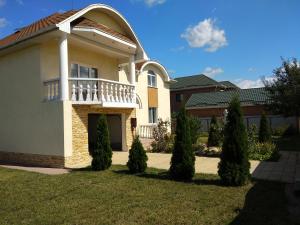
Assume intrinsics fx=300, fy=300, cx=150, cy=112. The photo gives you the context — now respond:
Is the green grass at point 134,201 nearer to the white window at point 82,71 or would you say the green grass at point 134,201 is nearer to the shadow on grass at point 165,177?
the shadow on grass at point 165,177

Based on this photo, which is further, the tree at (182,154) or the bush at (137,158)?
the bush at (137,158)

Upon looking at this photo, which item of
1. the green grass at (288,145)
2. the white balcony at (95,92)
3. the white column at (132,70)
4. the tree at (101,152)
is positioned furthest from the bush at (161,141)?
the tree at (101,152)

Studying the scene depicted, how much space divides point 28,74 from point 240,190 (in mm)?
9881

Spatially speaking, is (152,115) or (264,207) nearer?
(264,207)

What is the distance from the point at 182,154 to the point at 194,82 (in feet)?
130

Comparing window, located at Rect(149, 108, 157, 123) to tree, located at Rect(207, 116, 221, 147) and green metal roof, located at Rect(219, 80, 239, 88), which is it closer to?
tree, located at Rect(207, 116, 221, 147)

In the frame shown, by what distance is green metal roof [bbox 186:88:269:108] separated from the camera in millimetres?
34184

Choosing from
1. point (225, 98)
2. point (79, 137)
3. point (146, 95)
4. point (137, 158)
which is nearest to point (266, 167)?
point (137, 158)

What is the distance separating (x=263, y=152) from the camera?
14492 mm

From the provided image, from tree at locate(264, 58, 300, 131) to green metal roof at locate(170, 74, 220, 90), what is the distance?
674 inches

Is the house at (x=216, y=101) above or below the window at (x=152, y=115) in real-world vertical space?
above

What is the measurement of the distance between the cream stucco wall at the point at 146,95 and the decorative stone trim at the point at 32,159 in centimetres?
983

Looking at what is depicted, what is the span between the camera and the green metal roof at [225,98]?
112ft

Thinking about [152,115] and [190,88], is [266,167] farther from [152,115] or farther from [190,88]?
[190,88]
